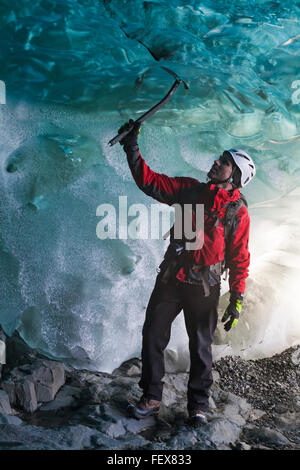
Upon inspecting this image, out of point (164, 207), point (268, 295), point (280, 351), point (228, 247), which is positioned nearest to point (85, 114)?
point (164, 207)

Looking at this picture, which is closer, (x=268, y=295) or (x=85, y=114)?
(x=85, y=114)

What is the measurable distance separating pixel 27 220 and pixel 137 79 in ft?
6.26

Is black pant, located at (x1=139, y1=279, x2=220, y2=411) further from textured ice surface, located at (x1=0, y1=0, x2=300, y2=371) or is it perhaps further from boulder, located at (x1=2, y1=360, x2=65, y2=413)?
textured ice surface, located at (x1=0, y1=0, x2=300, y2=371)

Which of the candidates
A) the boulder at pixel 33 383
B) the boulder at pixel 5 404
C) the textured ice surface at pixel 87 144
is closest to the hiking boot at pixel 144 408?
the boulder at pixel 33 383

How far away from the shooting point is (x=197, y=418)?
10.0ft

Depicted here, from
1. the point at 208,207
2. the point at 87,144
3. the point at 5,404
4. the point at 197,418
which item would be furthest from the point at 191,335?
the point at 87,144

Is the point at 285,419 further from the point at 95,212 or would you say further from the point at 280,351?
the point at 95,212

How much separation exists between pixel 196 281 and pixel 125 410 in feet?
4.13

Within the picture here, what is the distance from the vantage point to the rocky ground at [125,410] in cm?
271

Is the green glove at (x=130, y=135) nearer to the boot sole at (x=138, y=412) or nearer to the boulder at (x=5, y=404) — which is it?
the boot sole at (x=138, y=412)

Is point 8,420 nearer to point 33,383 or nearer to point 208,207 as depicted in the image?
point 33,383

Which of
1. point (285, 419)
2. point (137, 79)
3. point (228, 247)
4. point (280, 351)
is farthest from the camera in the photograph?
point (280, 351)

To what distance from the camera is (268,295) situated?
541 centimetres

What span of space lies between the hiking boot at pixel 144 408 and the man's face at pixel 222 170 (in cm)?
187
